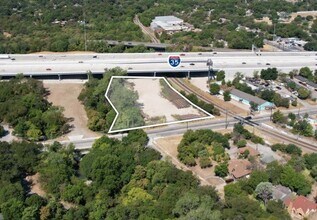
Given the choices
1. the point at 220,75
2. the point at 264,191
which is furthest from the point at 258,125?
the point at 264,191

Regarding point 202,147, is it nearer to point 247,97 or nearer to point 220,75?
point 247,97

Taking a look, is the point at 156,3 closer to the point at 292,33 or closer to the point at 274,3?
the point at 274,3

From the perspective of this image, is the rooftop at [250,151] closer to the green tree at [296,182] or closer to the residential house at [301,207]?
the green tree at [296,182]

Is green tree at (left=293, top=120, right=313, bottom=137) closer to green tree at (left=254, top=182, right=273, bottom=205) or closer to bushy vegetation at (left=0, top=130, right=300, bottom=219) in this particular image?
bushy vegetation at (left=0, top=130, right=300, bottom=219)

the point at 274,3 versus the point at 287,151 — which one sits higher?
the point at 274,3

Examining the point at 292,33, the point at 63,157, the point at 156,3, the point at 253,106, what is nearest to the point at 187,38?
the point at 292,33
